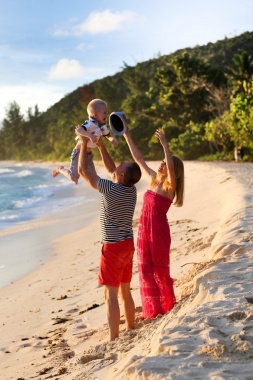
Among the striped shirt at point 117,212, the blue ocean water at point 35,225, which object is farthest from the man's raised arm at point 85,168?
the blue ocean water at point 35,225

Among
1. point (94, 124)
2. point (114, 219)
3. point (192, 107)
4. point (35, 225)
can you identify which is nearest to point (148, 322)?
point (114, 219)

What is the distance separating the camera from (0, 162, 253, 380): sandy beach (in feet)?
9.55

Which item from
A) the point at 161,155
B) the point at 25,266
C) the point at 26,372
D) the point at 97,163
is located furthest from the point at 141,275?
the point at 97,163

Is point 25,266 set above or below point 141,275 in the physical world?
below

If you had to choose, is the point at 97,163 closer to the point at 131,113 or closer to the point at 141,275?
the point at 131,113

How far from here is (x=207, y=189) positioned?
1584cm

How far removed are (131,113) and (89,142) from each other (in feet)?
134

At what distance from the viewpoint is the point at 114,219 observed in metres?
4.29

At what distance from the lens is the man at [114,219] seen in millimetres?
4219

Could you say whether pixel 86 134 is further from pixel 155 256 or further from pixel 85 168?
pixel 155 256

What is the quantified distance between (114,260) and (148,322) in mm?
646

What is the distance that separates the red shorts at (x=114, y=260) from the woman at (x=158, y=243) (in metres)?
0.33

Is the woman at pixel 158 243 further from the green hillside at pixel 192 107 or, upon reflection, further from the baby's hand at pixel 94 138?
the green hillside at pixel 192 107

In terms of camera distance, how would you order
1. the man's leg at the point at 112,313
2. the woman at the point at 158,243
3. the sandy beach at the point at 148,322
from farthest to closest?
the woman at the point at 158,243, the man's leg at the point at 112,313, the sandy beach at the point at 148,322
